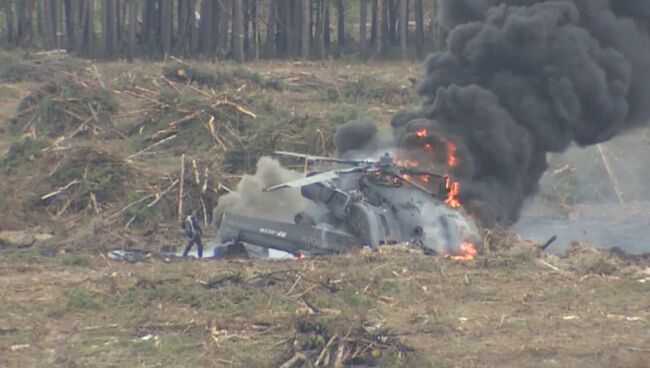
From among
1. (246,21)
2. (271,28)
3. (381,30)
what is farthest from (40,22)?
(381,30)

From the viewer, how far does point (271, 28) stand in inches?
1768

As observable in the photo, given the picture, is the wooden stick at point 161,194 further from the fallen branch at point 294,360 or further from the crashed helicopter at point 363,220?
the fallen branch at point 294,360

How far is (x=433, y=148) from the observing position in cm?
2116

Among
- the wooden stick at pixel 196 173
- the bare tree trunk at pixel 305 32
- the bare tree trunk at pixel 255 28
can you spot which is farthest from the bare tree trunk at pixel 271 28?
the wooden stick at pixel 196 173

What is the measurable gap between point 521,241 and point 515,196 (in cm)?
198

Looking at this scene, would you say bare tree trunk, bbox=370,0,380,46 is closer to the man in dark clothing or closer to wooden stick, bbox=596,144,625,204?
wooden stick, bbox=596,144,625,204

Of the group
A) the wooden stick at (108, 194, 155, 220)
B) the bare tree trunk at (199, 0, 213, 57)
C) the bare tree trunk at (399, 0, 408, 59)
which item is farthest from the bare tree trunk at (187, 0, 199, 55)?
the wooden stick at (108, 194, 155, 220)

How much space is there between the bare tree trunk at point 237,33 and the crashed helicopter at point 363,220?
21.3 m

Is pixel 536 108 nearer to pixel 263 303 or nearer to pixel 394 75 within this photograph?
pixel 263 303

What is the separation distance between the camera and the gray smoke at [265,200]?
20953 mm

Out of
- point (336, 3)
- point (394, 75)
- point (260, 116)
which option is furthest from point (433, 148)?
point (336, 3)

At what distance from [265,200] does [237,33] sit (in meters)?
21.1

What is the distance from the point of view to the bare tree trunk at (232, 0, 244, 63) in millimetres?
40978

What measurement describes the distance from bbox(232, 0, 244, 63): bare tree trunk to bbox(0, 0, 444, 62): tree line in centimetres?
3
